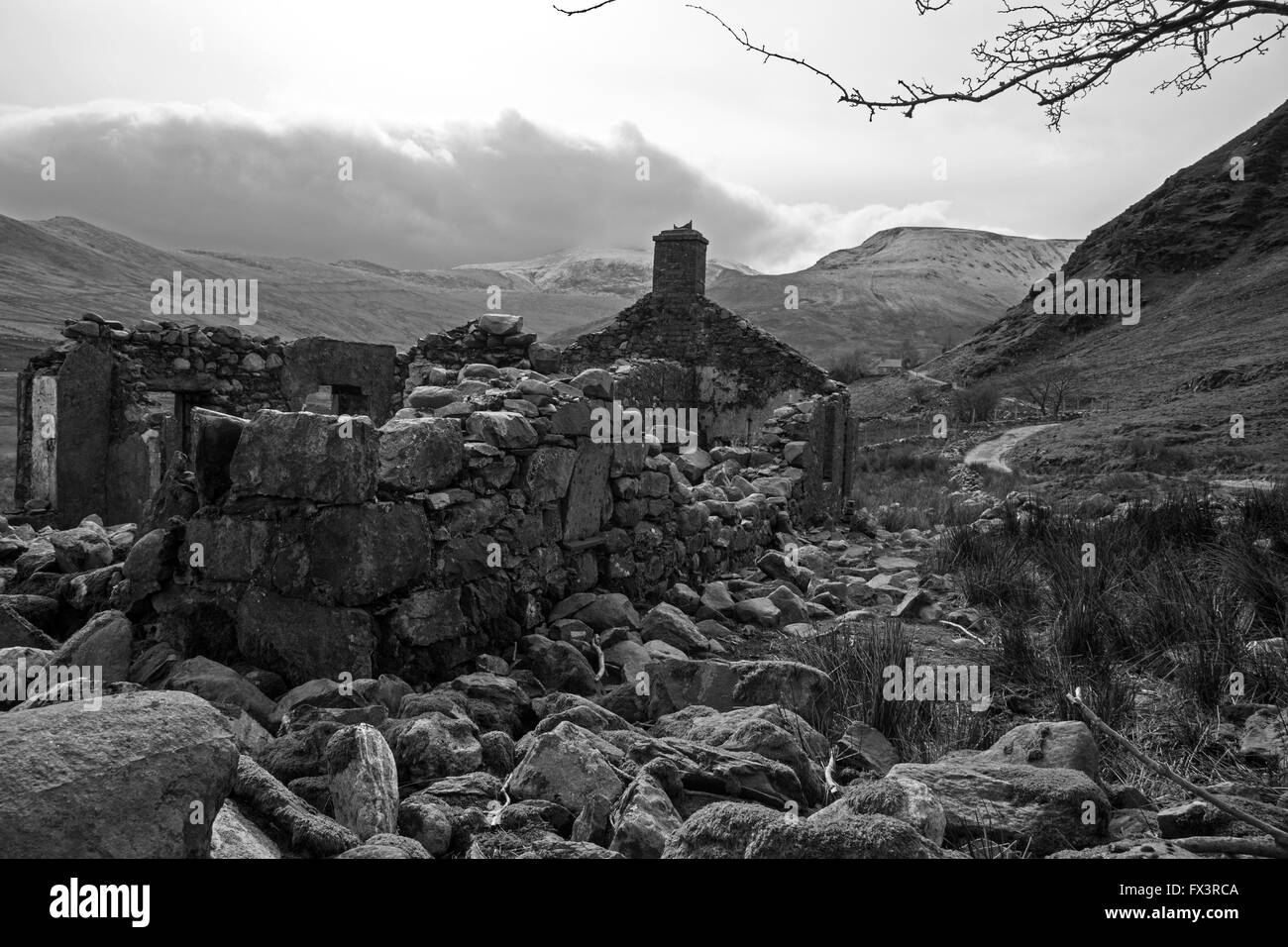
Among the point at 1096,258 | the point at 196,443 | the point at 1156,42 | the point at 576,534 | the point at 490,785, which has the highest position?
the point at 1096,258

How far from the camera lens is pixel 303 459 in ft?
14.1

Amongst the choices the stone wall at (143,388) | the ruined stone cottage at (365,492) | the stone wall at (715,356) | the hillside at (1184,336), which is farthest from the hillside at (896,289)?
the ruined stone cottage at (365,492)

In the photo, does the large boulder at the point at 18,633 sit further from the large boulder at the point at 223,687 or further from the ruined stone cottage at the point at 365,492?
the large boulder at the point at 223,687

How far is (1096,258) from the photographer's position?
4662 cm

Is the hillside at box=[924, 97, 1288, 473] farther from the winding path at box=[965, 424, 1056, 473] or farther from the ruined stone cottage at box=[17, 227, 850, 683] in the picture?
the ruined stone cottage at box=[17, 227, 850, 683]

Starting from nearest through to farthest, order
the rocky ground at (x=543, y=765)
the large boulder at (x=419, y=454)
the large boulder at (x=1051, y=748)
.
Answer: the rocky ground at (x=543, y=765), the large boulder at (x=1051, y=748), the large boulder at (x=419, y=454)

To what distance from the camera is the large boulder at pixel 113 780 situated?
186 cm

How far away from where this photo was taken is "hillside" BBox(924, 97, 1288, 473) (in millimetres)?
19000

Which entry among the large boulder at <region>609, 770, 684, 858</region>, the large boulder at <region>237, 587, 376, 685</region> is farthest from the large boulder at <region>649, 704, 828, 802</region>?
the large boulder at <region>237, 587, 376, 685</region>

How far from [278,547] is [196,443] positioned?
754 mm

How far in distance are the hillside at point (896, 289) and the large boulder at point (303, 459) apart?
57920mm

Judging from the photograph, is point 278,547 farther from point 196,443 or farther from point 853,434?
point 853,434

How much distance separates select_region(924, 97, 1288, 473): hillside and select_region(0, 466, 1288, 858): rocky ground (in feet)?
46.6
